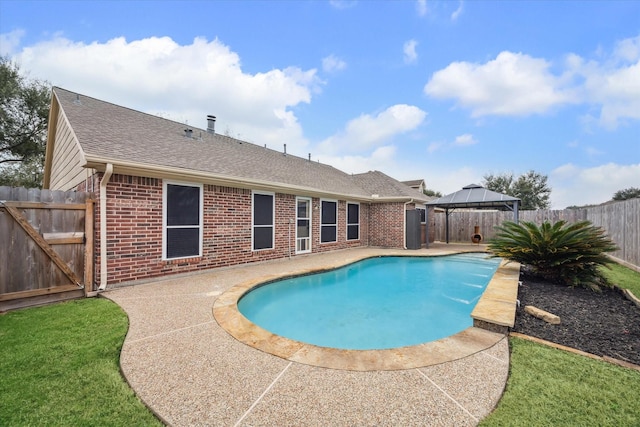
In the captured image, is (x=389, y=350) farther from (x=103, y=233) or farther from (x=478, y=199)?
(x=478, y=199)

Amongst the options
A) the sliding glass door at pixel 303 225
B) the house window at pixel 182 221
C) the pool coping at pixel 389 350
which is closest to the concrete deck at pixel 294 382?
the pool coping at pixel 389 350

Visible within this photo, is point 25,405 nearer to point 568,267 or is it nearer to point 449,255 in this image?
point 568,267

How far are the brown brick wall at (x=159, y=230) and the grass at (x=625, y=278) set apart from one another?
27.7ft

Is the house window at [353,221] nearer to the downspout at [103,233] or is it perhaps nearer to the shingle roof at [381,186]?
the shingle roof at [381,186]

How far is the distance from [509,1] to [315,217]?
31.0 ft

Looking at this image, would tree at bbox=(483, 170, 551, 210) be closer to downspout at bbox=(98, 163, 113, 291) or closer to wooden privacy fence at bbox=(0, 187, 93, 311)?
downspout at bbox=(98, 163, 113, 291)

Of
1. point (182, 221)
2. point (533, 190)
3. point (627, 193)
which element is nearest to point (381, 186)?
point (182, 221)

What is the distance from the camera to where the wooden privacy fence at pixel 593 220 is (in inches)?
298

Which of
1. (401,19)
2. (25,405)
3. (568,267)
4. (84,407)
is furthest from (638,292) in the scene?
(401,19)

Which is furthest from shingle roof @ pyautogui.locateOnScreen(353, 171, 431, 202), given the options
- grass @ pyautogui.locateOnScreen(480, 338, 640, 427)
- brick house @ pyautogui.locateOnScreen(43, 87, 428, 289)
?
grass @ pyautogui.locateOnScreen(480, 338, 640, 427)

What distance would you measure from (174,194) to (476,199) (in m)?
12.8

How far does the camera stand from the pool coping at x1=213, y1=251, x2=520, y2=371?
2.80m

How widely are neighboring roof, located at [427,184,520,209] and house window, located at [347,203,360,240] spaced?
397cm

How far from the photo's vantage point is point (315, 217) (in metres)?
11.0
